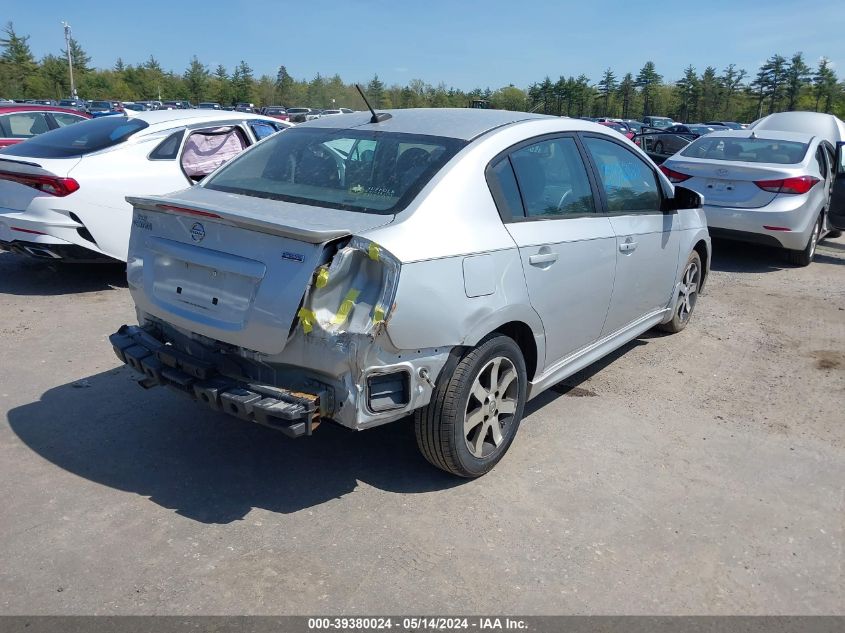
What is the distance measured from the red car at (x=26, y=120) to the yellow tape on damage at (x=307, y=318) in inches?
403

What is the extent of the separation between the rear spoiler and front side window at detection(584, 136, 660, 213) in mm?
2184

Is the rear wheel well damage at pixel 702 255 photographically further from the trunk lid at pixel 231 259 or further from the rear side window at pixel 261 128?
the rear side window at pixel 261 128

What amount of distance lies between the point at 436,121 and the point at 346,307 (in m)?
1.59

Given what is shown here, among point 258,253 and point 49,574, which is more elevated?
point 258,253

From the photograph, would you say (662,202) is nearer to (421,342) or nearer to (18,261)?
Result: (421,342)

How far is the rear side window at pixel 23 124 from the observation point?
11492 millimetres

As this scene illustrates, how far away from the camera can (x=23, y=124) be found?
11.8 m

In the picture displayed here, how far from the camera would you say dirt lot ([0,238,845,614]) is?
2867mm

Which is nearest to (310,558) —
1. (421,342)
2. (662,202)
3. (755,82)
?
(421,342)

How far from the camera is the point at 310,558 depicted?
3.04m

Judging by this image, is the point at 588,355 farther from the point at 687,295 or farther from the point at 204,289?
the point at 204,289

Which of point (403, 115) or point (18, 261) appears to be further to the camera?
point (18, 261)

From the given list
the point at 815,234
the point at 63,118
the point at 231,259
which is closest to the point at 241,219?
the point at 231,259

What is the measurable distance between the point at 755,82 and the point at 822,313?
67257mm
